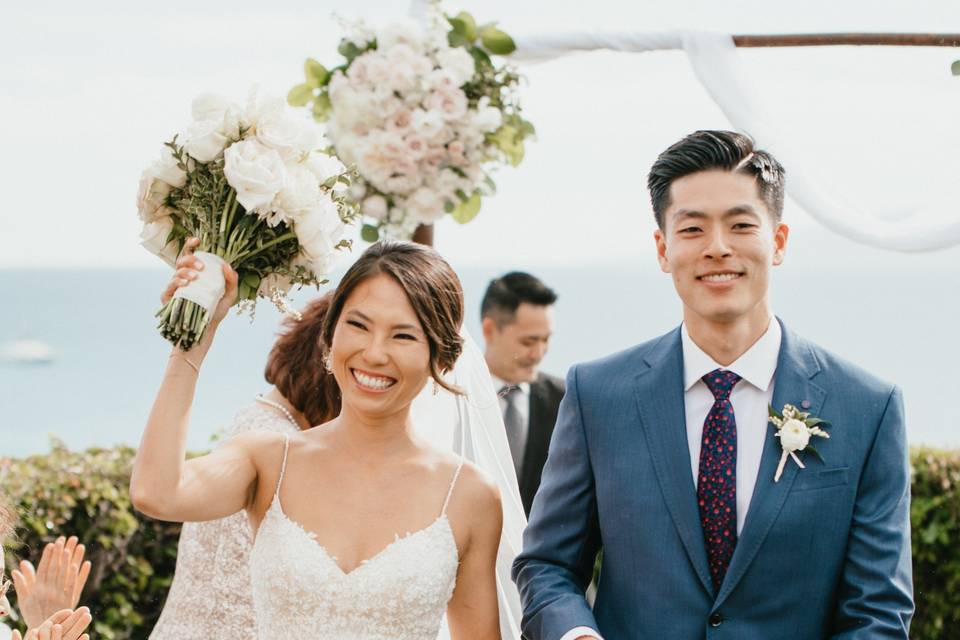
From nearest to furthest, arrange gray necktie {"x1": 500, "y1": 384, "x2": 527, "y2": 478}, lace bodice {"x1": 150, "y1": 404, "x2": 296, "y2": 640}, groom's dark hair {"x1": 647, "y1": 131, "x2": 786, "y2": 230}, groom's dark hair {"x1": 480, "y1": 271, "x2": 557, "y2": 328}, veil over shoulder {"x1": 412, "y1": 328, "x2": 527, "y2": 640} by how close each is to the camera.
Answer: groom's dark hair {"x1": 647, "y1": 131, "x2": 786, "y2": 230} < lace bodice {"x1": 150, "y1": 404, "x2": 296, "y2": 640} < veil over shoulder {"x1": 412, "y1": 328, "x2": 527, "y2": 640} < gray necktie {"x1": 500, "y1": 384, "x2": 527, "y2": 478} < groom's dark hair {"x1": 480, "y1": 271, "x2": 557, "y2": 328}

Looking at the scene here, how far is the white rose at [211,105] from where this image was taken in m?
2.79

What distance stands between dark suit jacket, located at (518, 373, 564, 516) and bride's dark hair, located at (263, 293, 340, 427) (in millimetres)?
2195

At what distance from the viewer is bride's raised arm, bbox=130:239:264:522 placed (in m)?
2.68

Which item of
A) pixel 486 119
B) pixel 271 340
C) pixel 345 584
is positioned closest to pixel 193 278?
pixel 345 584

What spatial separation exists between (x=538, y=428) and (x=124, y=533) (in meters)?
2.10

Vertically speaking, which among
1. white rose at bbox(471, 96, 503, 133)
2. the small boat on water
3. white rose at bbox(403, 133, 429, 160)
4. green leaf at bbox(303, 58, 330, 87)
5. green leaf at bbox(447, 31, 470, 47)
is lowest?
white rose at bbox(403, 133, 429, 160)

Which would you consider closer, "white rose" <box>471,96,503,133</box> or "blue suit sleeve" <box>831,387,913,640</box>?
"blue suit sleeve" <box>831,387,913,640</box>

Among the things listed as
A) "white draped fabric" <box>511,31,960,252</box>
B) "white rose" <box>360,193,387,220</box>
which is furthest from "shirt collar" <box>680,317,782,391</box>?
"white draped fabric" <box>511,31,960,252</box>

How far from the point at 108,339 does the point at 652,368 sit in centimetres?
4977

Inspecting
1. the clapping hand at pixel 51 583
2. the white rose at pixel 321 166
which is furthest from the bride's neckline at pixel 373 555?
the white rose at pixel 321 166

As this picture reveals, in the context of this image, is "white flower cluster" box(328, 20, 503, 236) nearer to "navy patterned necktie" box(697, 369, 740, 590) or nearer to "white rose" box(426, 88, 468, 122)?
"white rose" box(426, 88, 468, 122)

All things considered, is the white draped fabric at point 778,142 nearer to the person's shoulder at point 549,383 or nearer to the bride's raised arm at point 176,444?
the person's shoulder at point 549,383

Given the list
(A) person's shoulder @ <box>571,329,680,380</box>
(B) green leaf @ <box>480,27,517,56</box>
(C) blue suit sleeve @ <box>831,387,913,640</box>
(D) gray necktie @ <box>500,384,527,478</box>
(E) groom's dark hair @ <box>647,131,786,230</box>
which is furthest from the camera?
(D) gray necktie @ <box>500,384,527,478</box>

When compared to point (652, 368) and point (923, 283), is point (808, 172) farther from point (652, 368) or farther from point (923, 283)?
point (923, 283)
